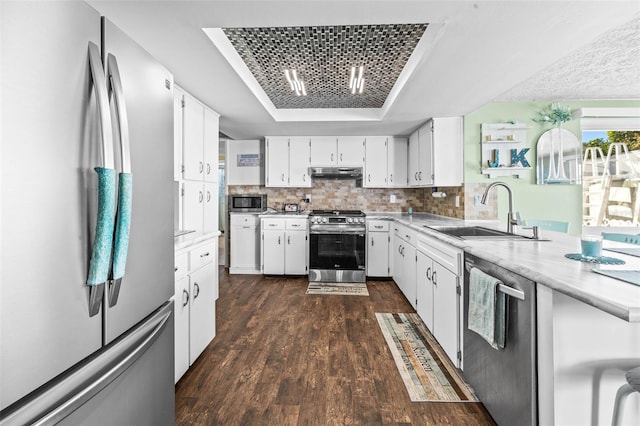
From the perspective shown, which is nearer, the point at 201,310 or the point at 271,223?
Answer: the point at 201,310

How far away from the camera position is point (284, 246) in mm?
4613

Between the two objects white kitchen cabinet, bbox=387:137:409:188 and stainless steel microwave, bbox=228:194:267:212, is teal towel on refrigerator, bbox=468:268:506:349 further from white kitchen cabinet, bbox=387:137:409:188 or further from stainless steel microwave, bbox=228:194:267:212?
stainless steel microwave, bbox=228:194:267:212

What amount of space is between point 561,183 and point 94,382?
4.21m

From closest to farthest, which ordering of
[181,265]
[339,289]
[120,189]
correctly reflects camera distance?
[120,189] < [181,265] < [339,289]

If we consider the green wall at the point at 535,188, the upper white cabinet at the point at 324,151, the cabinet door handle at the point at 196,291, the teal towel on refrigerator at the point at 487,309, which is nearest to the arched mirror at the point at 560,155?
the green wall at the point at 535,188

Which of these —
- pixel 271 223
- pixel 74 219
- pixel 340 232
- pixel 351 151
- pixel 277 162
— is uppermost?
pixel 351 151

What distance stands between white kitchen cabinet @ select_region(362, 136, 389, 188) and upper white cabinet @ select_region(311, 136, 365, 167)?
3.6 inches

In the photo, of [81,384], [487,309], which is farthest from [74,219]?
[487,309]

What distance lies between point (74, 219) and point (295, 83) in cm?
267

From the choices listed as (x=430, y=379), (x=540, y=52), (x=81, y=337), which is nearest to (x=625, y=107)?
(x=540, y=52)

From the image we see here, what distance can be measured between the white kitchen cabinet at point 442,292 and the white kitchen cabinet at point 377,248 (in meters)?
1.52

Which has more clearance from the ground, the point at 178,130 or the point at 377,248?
the point at 178,130

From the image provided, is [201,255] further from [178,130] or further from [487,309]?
[487,309]

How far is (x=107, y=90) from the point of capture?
85 centimetres
